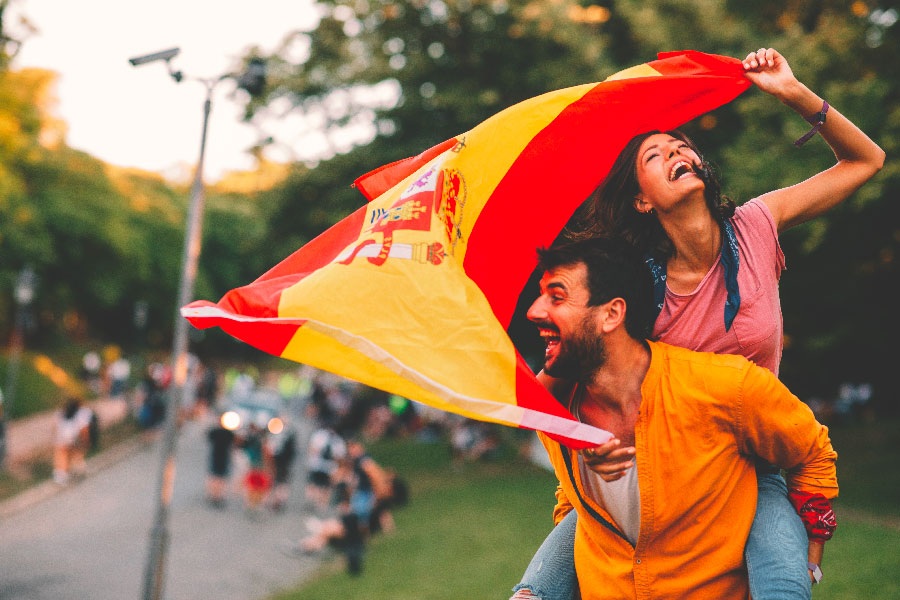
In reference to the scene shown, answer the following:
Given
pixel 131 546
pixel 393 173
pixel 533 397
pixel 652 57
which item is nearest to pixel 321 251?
pixel 393 173

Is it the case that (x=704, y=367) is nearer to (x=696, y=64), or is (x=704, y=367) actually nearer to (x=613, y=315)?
(x=613, y=315)

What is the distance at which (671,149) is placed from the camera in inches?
113

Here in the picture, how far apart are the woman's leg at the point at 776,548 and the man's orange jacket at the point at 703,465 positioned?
0.14 feet

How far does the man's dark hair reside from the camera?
264 centimetres

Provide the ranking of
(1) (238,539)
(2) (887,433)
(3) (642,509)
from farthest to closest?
(2) (887,433)
(1) (238,539)
(3) (642,509)

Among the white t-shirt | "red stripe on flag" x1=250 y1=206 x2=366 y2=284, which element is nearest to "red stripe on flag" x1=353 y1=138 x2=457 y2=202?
"red stripe on flag" x1=250 y1=206 x2=366 y2=284

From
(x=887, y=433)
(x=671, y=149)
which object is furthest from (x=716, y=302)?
(x=887, y=433)

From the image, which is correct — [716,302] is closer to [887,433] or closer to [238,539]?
[238,539]

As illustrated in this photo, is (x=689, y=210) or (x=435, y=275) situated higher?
(x=689, y=210)

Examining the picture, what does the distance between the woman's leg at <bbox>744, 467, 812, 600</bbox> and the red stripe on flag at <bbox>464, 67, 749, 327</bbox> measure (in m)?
1.10

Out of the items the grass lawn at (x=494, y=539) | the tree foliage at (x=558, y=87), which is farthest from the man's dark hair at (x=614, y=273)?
the tree foliage at (x=558, y=87)

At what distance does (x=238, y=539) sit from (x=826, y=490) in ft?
47.1

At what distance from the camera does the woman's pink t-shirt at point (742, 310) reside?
2.73 meters

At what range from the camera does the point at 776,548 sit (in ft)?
8.43
